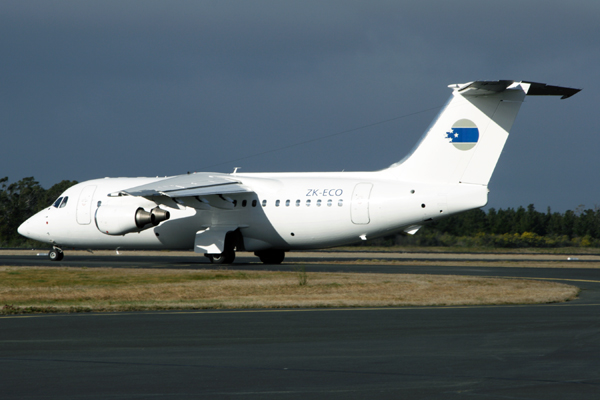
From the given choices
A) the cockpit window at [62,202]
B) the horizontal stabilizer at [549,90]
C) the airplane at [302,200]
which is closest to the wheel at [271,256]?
the airplane at [302,200]

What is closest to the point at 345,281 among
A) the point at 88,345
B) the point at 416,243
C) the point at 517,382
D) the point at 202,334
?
the point at 202,334

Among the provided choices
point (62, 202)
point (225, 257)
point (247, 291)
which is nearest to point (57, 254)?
point (62, 202)

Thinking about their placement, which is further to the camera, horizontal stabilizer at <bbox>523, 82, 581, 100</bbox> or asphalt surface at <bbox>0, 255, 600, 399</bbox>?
horizontal stabilizer at <bbox>523, 82, 581, 100</bbox>

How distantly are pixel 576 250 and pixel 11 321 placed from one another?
55.3 metres

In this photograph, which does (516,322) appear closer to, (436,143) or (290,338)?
(290,338)

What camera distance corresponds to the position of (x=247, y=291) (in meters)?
19.3

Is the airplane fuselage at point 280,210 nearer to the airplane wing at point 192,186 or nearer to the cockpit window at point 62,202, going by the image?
the cockpit window at point 62,202

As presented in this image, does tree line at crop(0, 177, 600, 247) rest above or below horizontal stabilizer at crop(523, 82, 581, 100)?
below

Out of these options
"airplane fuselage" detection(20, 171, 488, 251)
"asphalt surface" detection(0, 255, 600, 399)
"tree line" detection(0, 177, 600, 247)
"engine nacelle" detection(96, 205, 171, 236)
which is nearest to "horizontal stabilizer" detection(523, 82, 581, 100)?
"airplane fuselage" detection(20, 171, 488, 251)

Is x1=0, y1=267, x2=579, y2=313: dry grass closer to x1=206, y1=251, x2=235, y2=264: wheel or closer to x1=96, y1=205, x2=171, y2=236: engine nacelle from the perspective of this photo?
x1=96, y1=205, x2=171, y2=236: engine nacelle

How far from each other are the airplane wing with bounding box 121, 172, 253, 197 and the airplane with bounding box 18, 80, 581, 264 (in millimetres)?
49

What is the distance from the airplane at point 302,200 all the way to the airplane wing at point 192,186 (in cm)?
5

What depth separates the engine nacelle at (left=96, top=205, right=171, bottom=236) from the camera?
30859 millimetres

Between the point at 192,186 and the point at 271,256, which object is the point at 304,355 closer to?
the point at 192,186
